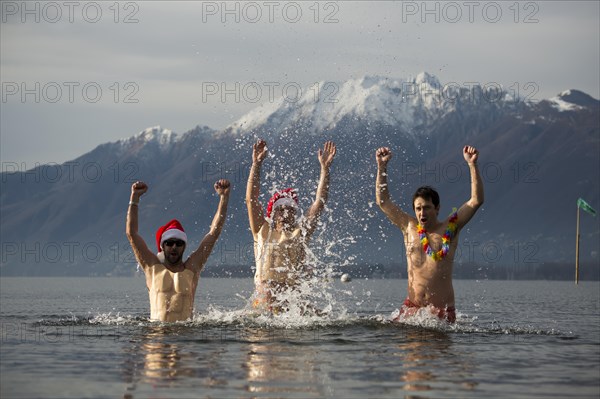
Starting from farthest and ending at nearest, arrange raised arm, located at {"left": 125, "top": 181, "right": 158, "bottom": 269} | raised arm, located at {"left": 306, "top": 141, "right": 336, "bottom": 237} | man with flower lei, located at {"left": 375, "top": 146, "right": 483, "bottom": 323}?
raised arm, located at {"left": 306, "top": 141, "right": 336, "bottom": 237} → man with flower lei, located at {"left": 375, "top": 146, "right": 483, "bottom": 323} → raised arm, located at {"left": 125, "top": 181, "right": 158, "bottom": 269}

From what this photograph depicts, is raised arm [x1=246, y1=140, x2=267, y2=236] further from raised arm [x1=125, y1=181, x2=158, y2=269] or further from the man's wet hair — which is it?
the man's wet hair

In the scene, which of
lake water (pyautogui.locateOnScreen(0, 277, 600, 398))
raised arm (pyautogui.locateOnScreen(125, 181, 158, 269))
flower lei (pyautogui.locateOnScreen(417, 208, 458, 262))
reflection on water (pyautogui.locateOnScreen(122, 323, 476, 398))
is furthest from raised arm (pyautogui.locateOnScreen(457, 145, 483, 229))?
raised arm (pyautogui.locateOnScreen(125, 181, 158, 269))

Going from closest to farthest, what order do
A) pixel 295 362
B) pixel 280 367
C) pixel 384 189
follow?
pixel 280 367 < pixel 295 362 < pixel 384 189

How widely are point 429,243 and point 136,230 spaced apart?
5.00 metres

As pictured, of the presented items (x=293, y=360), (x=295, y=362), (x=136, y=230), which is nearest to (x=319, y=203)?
(x=136, y=230)

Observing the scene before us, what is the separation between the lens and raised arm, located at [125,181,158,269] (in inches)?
699

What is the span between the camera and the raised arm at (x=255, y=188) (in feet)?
63.7

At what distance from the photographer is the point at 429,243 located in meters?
19.2

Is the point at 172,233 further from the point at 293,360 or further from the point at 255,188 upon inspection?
the point at 293,360

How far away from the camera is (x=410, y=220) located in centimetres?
1958

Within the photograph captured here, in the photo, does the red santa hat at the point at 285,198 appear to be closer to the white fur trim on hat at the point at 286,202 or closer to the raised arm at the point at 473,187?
the white fur trim on hat at the point at 286,202

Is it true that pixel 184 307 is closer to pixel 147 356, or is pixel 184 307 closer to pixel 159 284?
pixel 159 284

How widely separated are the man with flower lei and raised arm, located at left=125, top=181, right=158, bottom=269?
13.0 feet

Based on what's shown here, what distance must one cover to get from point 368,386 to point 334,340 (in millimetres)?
5632
